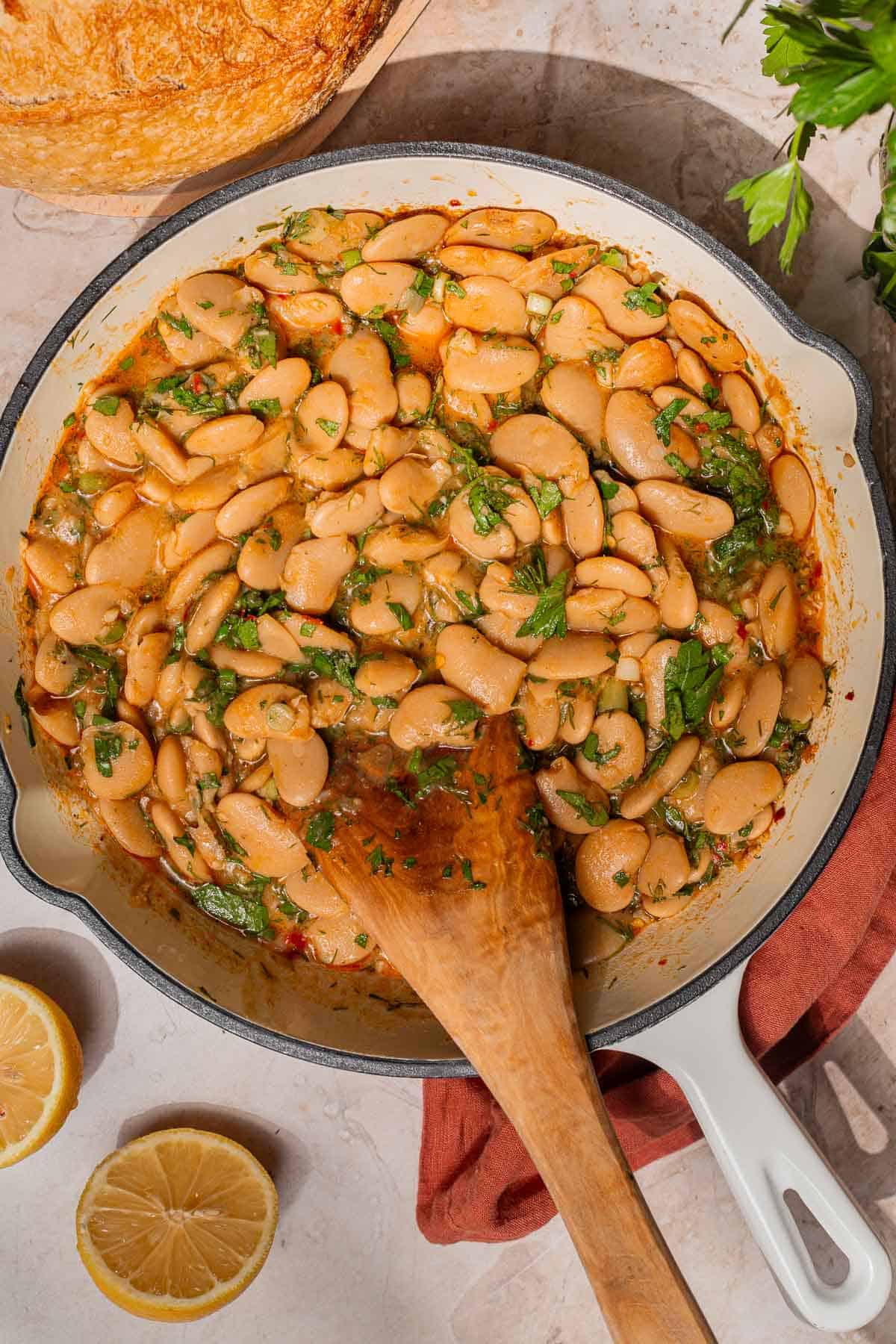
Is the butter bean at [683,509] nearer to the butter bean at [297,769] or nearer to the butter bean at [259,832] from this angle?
the butter bean at [297,769]

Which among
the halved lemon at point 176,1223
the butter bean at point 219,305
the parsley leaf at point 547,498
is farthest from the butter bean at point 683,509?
the halved lemon at point 176,1223

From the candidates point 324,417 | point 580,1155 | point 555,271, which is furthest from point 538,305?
point 580,1155

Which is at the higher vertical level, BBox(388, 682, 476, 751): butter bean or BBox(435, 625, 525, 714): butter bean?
BBox(435, 625, 525, 714): butter bean

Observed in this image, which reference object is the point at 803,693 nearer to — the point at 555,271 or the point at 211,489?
the point at 555,271

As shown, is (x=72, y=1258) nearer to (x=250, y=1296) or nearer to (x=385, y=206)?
(x=250, y=1296)

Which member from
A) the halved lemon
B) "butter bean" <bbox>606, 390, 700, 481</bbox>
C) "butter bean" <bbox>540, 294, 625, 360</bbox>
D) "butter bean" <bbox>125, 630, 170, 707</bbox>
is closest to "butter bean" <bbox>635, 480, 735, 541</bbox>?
"butter bean" <bbox>606, 390, 700, 481</bbox>

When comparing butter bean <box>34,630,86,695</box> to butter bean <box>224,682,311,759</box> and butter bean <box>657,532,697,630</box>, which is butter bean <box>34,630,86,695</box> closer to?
butter bean <box>224,682,311,759</box>
